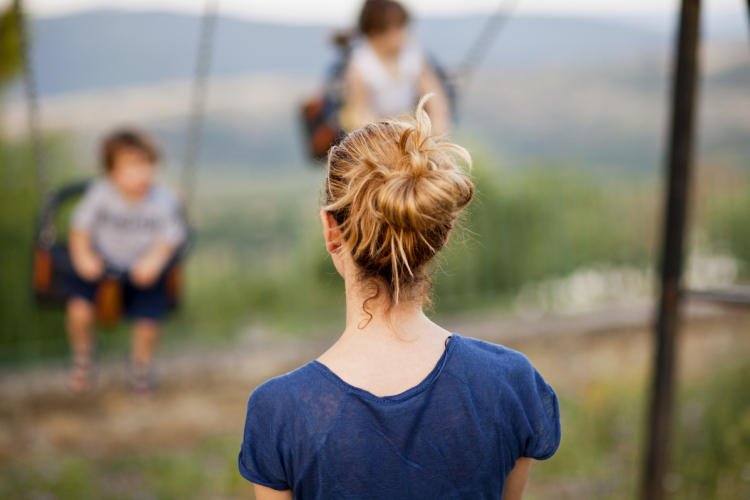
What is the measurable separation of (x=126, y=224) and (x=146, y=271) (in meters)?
0.35

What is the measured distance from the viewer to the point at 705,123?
57.5 feet

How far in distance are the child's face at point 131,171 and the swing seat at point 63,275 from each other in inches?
7.0

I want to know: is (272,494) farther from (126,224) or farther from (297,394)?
(126,224)


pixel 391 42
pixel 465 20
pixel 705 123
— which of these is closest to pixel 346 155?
pixel 391 42

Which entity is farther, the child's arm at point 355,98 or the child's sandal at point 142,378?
the child's sandal at point 142,378

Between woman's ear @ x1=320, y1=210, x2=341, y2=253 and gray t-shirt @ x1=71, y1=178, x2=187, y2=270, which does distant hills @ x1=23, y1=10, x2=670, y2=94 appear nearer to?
gray t-shirt @ x1=71, y1=178, x2=187, y2=270

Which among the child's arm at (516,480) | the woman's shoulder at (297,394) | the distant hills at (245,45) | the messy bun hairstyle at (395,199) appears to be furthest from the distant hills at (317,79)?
the woman's shoulder at (297,394)

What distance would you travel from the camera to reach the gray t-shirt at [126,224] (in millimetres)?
3459

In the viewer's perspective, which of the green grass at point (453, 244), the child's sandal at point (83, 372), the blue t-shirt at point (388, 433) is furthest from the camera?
the green grass at point (453, 244)

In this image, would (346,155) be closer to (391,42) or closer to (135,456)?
(391,42)

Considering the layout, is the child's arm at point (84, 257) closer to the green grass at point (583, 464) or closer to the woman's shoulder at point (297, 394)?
the green grass at point (583, 464)

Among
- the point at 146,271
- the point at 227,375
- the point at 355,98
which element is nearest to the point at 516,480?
the point at 355,98

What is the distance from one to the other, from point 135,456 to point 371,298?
3682 millimetres

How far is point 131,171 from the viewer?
3.52m
